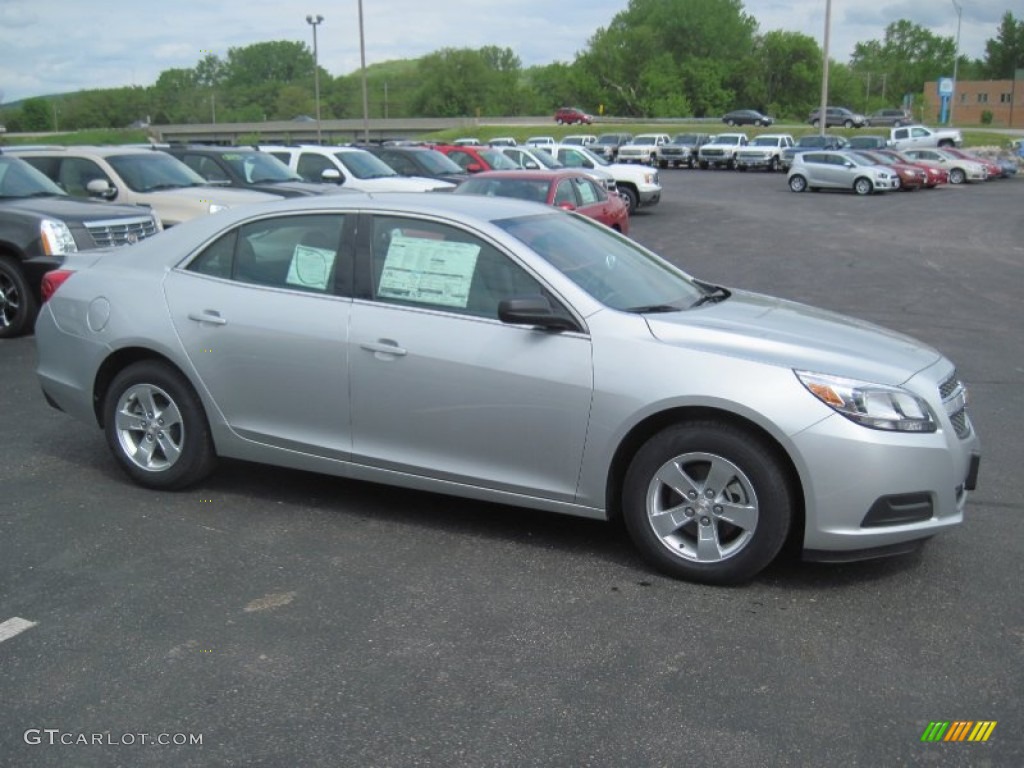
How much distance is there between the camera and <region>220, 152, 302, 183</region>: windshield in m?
17.1

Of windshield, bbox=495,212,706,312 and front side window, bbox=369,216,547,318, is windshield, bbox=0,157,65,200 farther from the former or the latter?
windshield, bbox=495,212,706,312

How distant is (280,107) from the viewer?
15700cm

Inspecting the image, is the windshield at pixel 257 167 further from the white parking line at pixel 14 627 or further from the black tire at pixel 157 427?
the white parking line at pixel 14 627

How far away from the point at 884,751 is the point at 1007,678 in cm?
76

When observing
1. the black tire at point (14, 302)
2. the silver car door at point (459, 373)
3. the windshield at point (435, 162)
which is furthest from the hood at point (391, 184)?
the silver car door at point (459, 373)

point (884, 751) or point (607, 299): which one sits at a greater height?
point (607, 299)

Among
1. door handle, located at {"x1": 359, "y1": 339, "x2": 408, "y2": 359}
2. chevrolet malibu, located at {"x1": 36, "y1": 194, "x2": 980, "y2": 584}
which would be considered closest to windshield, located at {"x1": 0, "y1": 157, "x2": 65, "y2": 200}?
chevrolet malibu, located at {"x1": 36, "y1": 194, "x2": 980, "y2": 584}

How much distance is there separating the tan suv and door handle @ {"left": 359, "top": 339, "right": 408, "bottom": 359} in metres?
9.03

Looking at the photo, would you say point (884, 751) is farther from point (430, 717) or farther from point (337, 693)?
point (337, 693)

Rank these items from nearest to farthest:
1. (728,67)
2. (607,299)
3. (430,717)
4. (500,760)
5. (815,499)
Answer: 1. (500,760)
2. (430,717)
3. (815,499)
4. (607,299)
5. (728,67)

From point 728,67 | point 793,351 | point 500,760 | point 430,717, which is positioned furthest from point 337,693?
point 728,67

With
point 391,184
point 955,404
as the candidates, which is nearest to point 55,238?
point 955,404

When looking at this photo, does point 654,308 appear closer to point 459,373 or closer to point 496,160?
point 459,373

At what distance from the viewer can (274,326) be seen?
533cm
